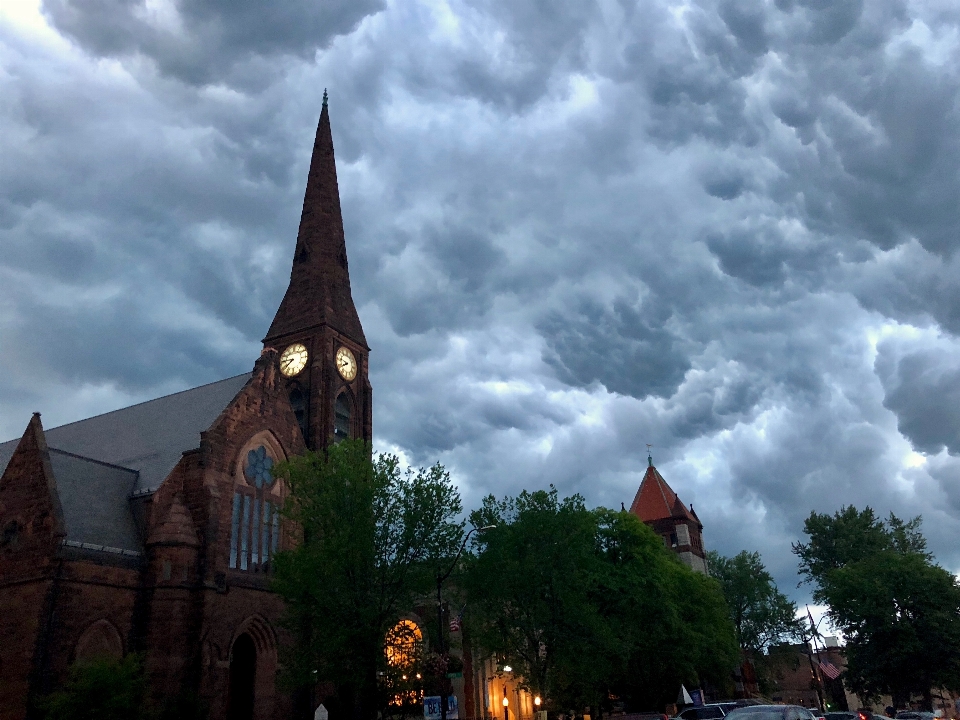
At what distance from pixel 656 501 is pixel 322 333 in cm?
5193

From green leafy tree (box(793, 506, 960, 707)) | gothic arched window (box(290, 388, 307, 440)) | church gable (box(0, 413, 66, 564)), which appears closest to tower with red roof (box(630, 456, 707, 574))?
green leafy tree (box(793, 506, 960, 707))

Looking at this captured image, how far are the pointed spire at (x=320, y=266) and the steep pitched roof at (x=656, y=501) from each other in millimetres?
45554

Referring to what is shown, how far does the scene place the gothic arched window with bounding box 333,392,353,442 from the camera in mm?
54719

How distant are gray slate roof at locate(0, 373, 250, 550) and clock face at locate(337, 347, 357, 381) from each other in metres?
12.2

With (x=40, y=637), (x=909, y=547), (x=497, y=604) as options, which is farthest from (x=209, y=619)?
(x=909, y=547)

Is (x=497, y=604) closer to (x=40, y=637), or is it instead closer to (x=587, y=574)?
(x=587, y=574)

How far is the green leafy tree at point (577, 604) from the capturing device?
3781 cm

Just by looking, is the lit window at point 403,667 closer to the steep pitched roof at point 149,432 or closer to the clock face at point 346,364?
the steep pitched roof at point 149,432

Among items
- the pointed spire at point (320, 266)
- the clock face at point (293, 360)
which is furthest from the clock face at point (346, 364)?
the clock face at point (293, 360)

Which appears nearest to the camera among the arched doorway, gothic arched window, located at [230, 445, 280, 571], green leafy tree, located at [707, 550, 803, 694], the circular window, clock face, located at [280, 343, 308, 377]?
the arched doorway

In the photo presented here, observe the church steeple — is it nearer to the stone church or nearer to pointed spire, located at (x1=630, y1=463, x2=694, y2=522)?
the stone church

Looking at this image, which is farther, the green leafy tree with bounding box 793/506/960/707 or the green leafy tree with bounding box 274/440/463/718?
the green leafy tree with bounding box 793/506/960/707

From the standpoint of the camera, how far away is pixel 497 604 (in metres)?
38.8

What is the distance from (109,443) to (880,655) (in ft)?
181
